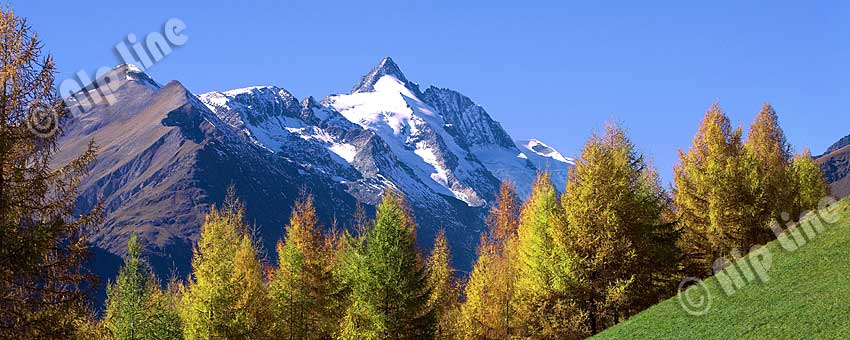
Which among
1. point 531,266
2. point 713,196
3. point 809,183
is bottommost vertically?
point 809,183

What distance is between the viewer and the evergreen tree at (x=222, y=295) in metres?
42.7

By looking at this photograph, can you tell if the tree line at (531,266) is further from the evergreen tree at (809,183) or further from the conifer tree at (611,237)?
the evergreen tree at (809,183)

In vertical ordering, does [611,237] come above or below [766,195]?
above

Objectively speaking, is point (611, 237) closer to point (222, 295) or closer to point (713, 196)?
point (713, 196)

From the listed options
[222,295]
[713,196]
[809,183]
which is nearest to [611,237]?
[713,196]

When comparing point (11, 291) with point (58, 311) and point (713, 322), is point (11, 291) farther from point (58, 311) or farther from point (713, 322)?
point (713, 322)

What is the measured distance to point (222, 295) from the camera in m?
42.9

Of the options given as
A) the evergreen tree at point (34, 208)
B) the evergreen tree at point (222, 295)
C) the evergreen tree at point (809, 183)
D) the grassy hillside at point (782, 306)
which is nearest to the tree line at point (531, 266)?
the evergreen tree at point (222, 295)

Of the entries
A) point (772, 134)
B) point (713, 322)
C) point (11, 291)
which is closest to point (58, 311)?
point (11, 291)

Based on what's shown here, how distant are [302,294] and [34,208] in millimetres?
26871

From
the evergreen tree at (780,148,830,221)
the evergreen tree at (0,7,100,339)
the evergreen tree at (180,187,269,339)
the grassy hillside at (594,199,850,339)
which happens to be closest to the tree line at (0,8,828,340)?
the evergreen tree at (180,187,269,339)

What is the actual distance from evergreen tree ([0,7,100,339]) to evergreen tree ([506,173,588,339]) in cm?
2723

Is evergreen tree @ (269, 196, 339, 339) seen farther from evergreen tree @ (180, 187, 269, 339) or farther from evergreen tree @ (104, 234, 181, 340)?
evergreen tree @ (104, 234, 181, 340)

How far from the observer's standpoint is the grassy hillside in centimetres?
2843
